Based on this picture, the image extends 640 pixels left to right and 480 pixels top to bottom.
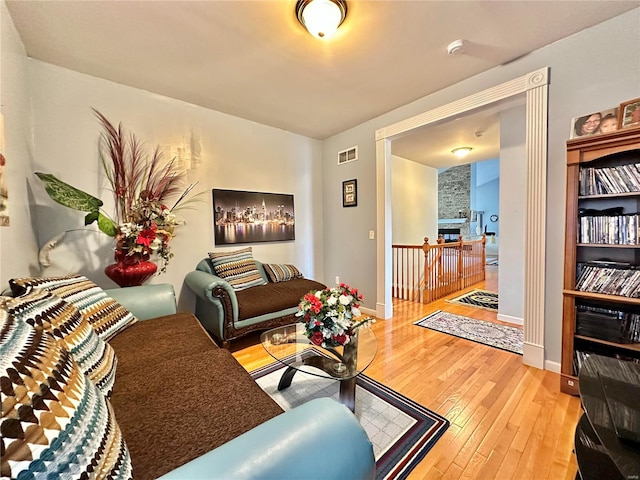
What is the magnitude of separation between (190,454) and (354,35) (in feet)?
7.97

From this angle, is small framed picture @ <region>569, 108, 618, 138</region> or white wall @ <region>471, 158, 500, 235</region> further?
white wall @ <region>471, 158, 500, 235</region>

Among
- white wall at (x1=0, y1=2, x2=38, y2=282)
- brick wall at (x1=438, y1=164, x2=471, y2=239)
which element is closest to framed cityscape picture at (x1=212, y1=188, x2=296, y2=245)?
white wall at (x1=0, y1=2, x2=38, y2=282)

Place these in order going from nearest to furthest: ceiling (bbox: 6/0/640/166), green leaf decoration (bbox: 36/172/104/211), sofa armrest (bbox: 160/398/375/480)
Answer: sofa armrest (bbox: 160/398/375/480)
ceiling (bbox: 6/0/640/166)
green leaf decoration (bbox: 36/172/104/211)

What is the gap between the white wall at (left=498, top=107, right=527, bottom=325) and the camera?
9.90 ft

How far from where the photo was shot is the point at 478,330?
2.88 m

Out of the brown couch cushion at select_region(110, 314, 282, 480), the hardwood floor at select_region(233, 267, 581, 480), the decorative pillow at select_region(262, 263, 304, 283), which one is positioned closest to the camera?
the brown couch cushion at select_region(110, 314, 282, 480)

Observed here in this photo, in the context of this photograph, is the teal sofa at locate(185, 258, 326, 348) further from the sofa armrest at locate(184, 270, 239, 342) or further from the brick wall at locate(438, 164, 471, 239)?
the brick wall at locate(438, 164, 471, 239)

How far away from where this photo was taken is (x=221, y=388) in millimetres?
1082

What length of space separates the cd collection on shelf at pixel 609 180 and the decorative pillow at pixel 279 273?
2743 millimetres

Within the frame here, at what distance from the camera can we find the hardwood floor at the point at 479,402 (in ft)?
4.14

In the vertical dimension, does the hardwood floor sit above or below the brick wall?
below

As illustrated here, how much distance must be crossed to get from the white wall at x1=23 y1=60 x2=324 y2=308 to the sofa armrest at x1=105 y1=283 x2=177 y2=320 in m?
0.74

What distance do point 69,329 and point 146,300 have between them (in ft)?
3.01

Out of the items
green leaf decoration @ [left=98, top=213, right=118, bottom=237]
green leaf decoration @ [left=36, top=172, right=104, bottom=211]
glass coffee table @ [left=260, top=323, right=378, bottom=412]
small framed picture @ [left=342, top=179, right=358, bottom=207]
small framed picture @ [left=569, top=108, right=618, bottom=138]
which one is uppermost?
small framed picture @ [left=569, top=108, right=618, bottom=138]
